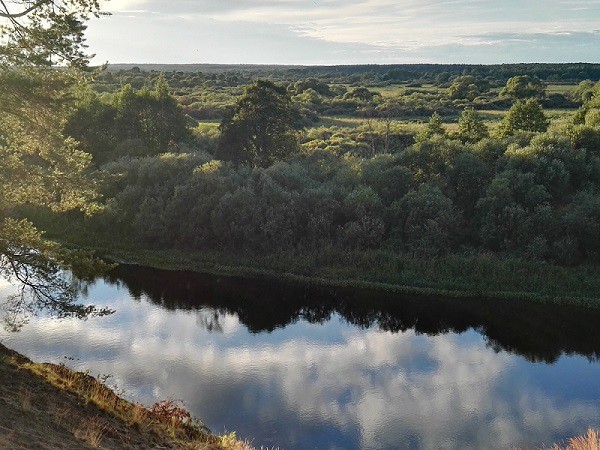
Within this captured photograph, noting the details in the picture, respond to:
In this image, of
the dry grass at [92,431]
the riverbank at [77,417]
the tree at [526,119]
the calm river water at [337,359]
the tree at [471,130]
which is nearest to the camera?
the riverbank at [77,417]

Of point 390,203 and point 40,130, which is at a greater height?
point 40,130

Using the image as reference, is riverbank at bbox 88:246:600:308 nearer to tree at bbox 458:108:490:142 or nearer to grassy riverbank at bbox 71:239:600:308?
grassy riverbank at bbox 71:239:600:308

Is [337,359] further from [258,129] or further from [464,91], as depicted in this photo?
[464,91]

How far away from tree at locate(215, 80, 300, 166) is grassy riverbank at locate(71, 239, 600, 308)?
13.3 m

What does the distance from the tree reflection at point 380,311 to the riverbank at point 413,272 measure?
68 cm

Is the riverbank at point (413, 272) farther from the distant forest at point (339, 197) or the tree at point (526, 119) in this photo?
the tree at point (526, 119)

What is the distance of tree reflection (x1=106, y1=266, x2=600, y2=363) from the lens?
78.1 ft

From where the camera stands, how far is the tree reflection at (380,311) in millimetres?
23812

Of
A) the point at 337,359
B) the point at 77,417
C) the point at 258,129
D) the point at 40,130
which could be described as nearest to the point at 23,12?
the point at 40,130

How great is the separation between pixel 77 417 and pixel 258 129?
33241 millimetres

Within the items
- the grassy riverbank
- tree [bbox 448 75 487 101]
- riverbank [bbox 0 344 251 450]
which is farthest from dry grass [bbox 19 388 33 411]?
tree [bbox 448 75 487 101]

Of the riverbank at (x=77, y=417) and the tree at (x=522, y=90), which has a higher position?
the tree at (x=522, y=90)

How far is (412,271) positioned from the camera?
2992 centimetres

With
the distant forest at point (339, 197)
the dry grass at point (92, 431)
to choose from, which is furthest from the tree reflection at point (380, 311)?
the dry grass at point (92, 431)
